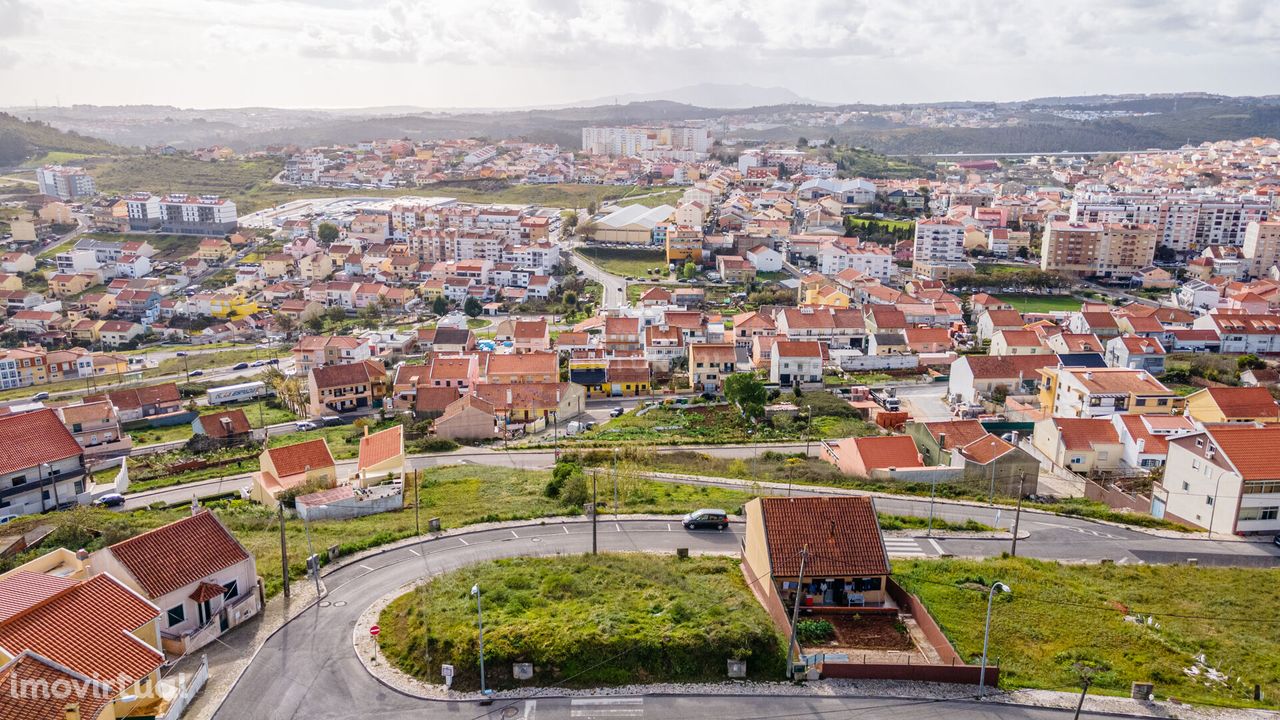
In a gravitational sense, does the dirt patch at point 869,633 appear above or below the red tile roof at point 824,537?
below

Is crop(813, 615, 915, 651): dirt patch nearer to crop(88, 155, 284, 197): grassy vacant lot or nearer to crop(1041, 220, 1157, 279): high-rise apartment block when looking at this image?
crop(1041, 220, 1157, 279): high-rise apartment block

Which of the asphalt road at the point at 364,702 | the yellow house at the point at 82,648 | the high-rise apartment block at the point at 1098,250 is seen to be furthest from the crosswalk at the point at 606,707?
the high-rise apartment block at the point at 1098,250

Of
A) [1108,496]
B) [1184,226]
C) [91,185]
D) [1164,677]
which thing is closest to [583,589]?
[1164,677]

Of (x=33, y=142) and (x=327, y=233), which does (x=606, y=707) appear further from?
(x=33, y=142)

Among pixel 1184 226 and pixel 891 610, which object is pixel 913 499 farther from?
pixel 1184 226

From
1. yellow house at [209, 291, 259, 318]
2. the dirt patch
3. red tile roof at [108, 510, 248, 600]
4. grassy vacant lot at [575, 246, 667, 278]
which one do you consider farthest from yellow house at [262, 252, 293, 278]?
the dirt patch

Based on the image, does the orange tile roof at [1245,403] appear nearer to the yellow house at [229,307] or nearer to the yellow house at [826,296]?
the yellow house at [826,296]
